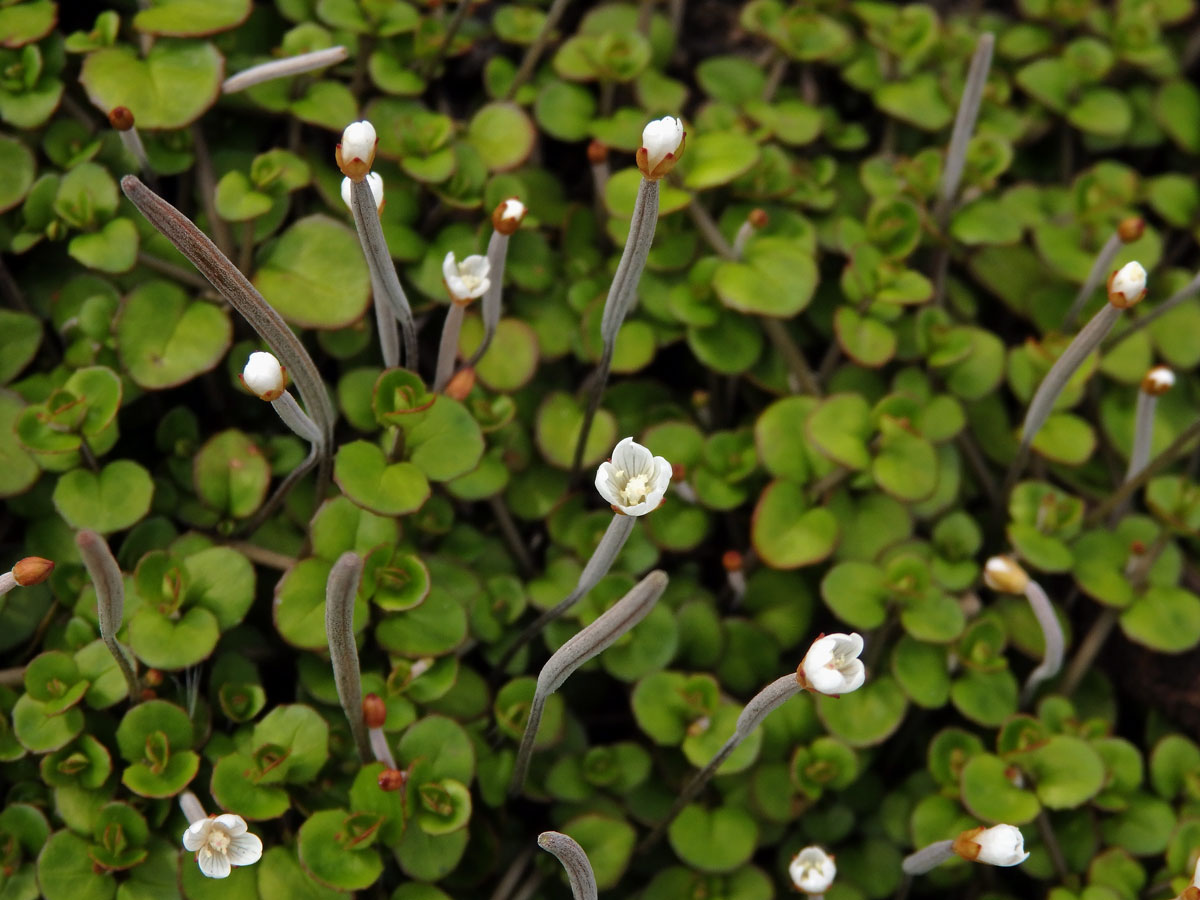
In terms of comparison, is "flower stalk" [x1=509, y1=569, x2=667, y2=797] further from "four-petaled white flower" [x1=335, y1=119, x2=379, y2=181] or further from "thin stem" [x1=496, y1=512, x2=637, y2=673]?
"four-petaled white flower" [x1=335, y1=119, x2=379, y2=181]

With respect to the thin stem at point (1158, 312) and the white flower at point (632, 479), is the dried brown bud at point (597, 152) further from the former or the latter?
the thin stem at point (1158, 312)

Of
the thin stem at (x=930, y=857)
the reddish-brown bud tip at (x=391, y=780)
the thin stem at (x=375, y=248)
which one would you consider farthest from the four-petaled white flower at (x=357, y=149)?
the thin stem at (x=930, y=857)

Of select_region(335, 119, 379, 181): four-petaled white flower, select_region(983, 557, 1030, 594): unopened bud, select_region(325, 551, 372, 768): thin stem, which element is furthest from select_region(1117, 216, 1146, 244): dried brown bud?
select_region(325, 551, 372, 768): thin stem

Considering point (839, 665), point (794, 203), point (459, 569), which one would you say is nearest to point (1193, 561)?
point (794, 203)

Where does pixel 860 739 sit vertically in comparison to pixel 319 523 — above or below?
below

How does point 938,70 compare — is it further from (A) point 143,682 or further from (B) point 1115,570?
(A) point 143,682
